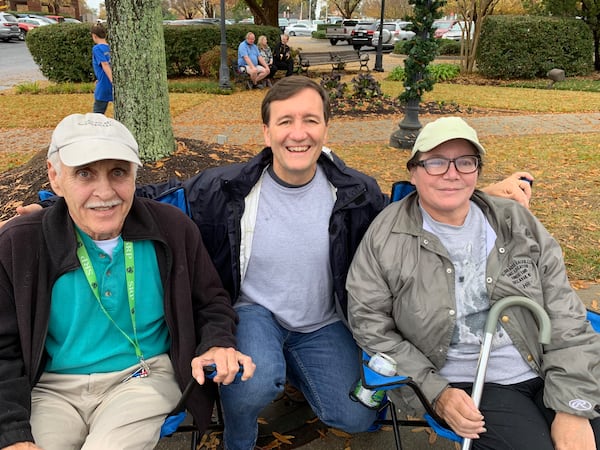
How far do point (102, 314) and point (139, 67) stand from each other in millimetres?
3890

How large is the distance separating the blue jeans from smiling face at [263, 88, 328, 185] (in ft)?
2.46

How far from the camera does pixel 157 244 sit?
7.04ft

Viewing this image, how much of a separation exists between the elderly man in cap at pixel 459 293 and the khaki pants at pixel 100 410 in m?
0.90

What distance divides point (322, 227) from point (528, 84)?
54.3 feet

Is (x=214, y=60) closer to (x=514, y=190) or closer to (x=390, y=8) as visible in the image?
(x=514, y=190)

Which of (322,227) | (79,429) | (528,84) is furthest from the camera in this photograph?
(528,84)

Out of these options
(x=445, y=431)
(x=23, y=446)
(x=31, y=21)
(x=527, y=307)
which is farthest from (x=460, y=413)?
(x=31, y=21)

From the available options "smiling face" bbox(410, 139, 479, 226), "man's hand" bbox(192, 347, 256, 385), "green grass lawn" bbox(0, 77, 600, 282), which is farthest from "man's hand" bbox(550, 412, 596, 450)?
"green grass lawn" bbox(0, 77, 600, 282)

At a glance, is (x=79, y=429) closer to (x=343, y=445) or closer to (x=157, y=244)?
(x=157, y=244)

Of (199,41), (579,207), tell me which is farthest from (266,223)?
(199,41)

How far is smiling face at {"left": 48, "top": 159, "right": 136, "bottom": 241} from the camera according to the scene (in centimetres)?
195

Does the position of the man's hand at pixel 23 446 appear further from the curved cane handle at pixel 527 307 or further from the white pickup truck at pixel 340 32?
the white pickup truck at pixel 340 32

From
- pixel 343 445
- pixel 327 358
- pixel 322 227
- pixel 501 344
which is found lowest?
pixel 343 445

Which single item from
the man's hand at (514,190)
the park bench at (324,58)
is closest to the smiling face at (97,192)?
the man's hand at (514,190)
